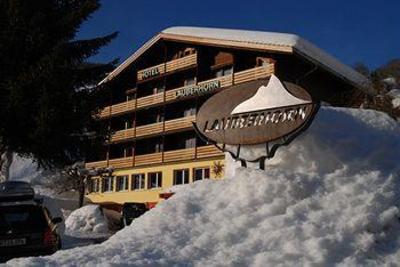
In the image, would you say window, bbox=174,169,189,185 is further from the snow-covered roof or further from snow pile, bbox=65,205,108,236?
snow pile, bbox=65,205,108,236

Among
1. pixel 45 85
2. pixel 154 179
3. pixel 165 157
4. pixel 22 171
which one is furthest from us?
pixel 22 171

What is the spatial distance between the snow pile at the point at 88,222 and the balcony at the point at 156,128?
36.1 ft

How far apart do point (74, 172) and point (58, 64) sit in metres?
24.0

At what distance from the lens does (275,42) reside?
31.6m

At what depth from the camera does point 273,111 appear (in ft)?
38.6

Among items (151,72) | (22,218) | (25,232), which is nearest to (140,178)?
(151,72)

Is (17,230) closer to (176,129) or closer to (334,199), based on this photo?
(334,199)

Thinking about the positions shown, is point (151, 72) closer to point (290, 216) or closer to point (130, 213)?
point (130, 213)

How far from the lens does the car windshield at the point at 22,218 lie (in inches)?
418

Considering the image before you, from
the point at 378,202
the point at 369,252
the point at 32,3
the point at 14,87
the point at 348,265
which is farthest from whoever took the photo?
the point at 32,3

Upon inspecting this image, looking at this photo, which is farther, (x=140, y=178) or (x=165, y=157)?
(x=140, y=178)

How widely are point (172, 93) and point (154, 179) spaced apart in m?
5.96

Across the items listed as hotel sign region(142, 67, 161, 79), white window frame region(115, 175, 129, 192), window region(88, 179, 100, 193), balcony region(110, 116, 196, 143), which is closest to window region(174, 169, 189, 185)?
balcony region(110, 116, 196, 143)

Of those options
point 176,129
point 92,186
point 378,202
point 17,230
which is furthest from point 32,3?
point 92,186
